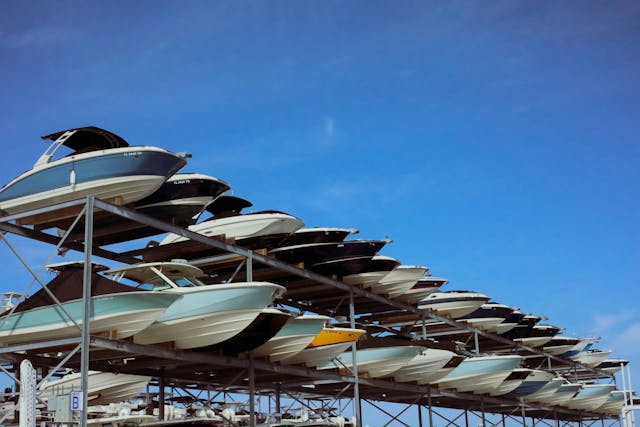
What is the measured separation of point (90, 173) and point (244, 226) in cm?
494

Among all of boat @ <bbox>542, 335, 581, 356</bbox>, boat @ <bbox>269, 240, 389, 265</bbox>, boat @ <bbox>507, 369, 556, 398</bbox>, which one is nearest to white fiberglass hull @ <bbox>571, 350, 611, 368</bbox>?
boat @ <bbox>542, 335, 581, 356</bbox>

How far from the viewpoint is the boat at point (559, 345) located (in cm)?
3965

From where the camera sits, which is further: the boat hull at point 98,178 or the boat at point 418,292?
the boat at point 418,292

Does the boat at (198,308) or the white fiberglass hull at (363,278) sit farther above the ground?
the white fiberglass hull at (363,278)

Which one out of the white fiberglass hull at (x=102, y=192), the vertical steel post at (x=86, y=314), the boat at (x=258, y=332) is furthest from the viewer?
the boat at (x=258, y=332)

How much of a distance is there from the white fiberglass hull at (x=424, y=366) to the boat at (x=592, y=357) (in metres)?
18.8

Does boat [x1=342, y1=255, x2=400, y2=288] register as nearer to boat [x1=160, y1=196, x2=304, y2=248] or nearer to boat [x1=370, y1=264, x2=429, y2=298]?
boat [x1=370, y1=264, x2=429, y2=298]

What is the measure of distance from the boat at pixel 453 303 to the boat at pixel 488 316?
66.8 inches

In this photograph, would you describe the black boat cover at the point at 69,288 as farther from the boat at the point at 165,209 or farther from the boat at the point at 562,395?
the boat at the point at 562,395

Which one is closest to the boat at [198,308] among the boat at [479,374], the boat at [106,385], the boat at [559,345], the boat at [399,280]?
the boat at [106,385]

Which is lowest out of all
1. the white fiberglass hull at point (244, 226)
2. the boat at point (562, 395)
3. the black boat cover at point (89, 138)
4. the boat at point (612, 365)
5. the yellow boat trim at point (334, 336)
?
the boat at point (562, 395)

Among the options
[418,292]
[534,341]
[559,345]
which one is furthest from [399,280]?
[559,345]

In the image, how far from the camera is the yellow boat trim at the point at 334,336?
21578 millimetres

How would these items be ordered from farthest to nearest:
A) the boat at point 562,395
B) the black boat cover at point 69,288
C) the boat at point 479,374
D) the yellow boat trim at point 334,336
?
1. the boat at point 562,395
2. the boat at point 479,374
3. the yellow boat trim at point 334,336
4. the black boat cover at point 69,288
